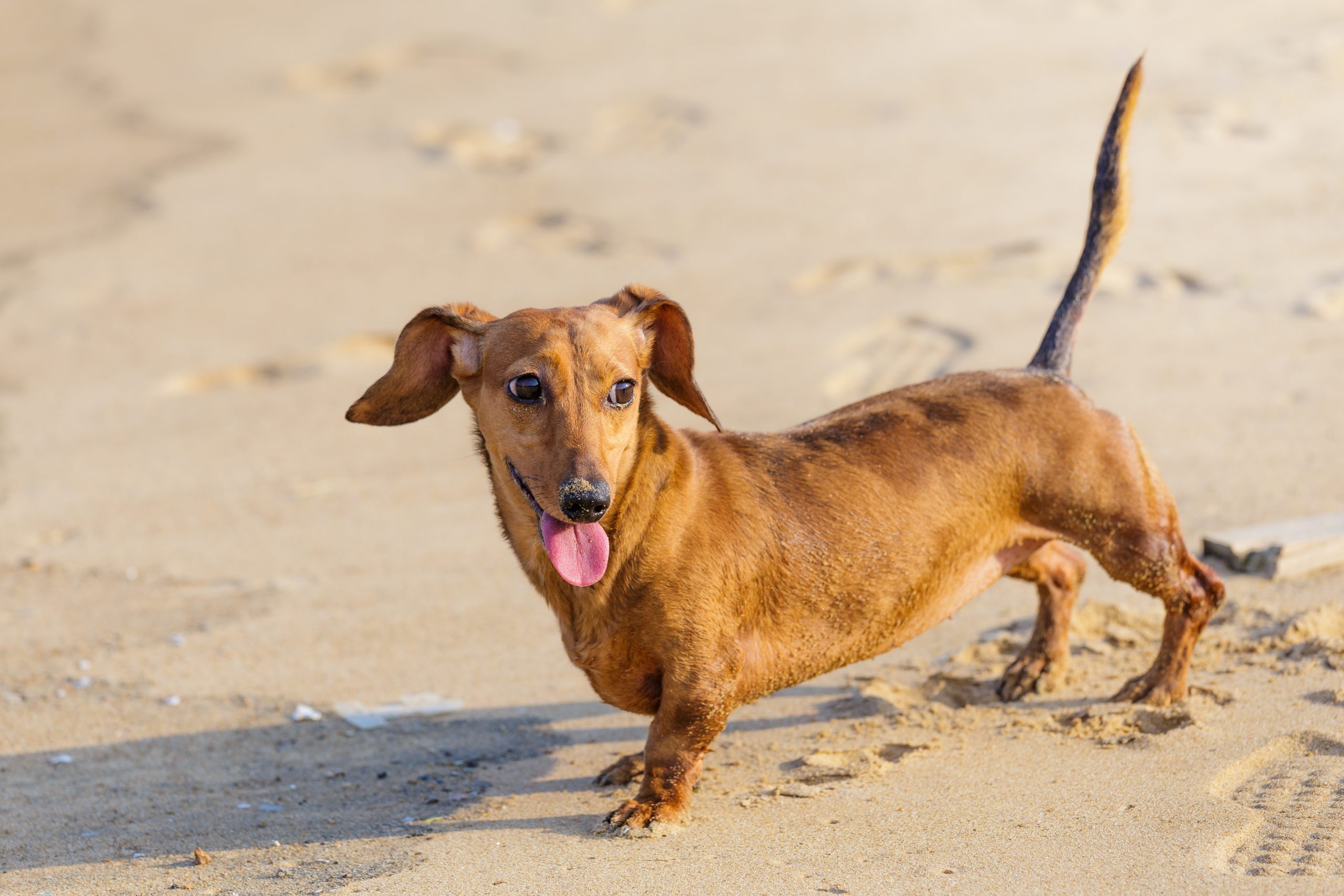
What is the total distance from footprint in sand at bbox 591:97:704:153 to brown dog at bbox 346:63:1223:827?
5420mm

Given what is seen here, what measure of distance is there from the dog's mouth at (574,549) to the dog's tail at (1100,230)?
174 centimetres

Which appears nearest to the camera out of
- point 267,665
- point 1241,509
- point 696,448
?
point 696,448

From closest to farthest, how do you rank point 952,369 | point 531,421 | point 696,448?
1. point 531,421
2. point 696,448
3. point 952,369

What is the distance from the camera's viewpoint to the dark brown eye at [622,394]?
11.7 feet

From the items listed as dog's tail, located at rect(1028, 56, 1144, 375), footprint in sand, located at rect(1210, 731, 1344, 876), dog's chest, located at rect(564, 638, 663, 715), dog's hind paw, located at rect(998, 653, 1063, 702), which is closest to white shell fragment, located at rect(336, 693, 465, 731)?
dog's chest, located at rect(564, 638, 663, 715)

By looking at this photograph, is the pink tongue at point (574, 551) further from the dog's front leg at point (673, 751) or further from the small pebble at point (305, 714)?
the small pebble at point (305, 714)

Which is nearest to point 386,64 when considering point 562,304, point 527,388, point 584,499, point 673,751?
point 562,304

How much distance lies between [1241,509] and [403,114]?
22.9ft

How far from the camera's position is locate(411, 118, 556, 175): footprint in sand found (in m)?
9.65

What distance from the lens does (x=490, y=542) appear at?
598 cm

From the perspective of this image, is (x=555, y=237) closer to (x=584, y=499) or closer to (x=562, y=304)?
(x=562, y=304)

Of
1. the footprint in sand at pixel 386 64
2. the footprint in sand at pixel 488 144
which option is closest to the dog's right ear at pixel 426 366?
the footprint in sand at pixel 488 144

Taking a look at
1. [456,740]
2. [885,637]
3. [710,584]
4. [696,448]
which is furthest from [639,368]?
[456,740]

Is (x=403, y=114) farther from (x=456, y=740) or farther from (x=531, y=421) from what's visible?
(x=531, y=421)
